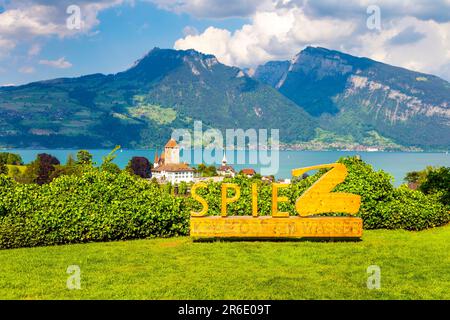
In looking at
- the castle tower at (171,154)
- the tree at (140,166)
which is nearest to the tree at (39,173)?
the tree at (140,166)

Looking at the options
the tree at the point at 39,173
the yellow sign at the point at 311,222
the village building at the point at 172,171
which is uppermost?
the village building at the point at 172,171

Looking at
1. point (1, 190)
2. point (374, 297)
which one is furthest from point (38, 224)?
point (374, 297)

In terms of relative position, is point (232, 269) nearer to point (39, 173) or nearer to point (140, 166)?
point (39, 173)

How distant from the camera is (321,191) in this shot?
1447cm

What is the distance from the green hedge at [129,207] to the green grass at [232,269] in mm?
643

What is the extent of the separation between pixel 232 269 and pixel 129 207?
5.29 meters

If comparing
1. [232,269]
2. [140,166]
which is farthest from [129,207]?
[140,166]

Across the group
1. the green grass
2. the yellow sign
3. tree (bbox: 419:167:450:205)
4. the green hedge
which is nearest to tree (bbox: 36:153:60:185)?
the green hedge

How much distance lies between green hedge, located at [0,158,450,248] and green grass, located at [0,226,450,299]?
0.64m

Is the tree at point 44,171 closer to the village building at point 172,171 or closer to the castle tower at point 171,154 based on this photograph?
the village building at point 172,171

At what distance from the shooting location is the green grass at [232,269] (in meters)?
9.23

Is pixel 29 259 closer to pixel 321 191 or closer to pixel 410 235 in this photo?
pixel 321 191

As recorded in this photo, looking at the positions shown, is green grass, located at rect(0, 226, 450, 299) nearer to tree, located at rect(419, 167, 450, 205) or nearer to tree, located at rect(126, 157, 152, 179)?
tree, located at rect(419, 167, 450, 205)
